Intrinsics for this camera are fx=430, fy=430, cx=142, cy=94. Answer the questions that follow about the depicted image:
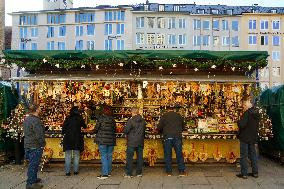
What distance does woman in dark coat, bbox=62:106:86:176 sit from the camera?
10188 mm

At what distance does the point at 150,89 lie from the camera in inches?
475

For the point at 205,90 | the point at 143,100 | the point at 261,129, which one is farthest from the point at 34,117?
the point at 261,129

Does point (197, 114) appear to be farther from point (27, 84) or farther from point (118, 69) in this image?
point (27, 84)

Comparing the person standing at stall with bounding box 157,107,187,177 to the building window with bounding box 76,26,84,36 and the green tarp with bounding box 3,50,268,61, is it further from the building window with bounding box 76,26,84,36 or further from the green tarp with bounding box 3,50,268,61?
the building window with bounding box 76,26,84,36

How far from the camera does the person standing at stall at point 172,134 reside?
10.1 m

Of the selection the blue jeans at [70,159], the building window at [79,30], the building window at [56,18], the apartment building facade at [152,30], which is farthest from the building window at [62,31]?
the blue jeans at [70,159]

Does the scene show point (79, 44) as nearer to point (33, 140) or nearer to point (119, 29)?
point (119, 29)

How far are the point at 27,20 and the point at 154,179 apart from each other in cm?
6315

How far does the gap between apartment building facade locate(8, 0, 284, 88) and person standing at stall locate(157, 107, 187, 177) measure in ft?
183

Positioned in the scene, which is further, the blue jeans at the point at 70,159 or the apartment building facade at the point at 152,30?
the apartment building facade at the point at 152,30

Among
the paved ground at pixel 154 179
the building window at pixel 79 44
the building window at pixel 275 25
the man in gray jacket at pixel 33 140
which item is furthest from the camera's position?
the building window at pixel 275 25

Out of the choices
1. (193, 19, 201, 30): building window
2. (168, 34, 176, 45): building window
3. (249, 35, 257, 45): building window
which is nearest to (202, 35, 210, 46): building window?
(193, 19, 201, 30): building window

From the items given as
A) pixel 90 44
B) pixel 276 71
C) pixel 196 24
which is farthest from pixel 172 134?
pixel 276 71

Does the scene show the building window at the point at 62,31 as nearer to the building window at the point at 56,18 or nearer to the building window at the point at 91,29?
the building window at the point at 56,18
